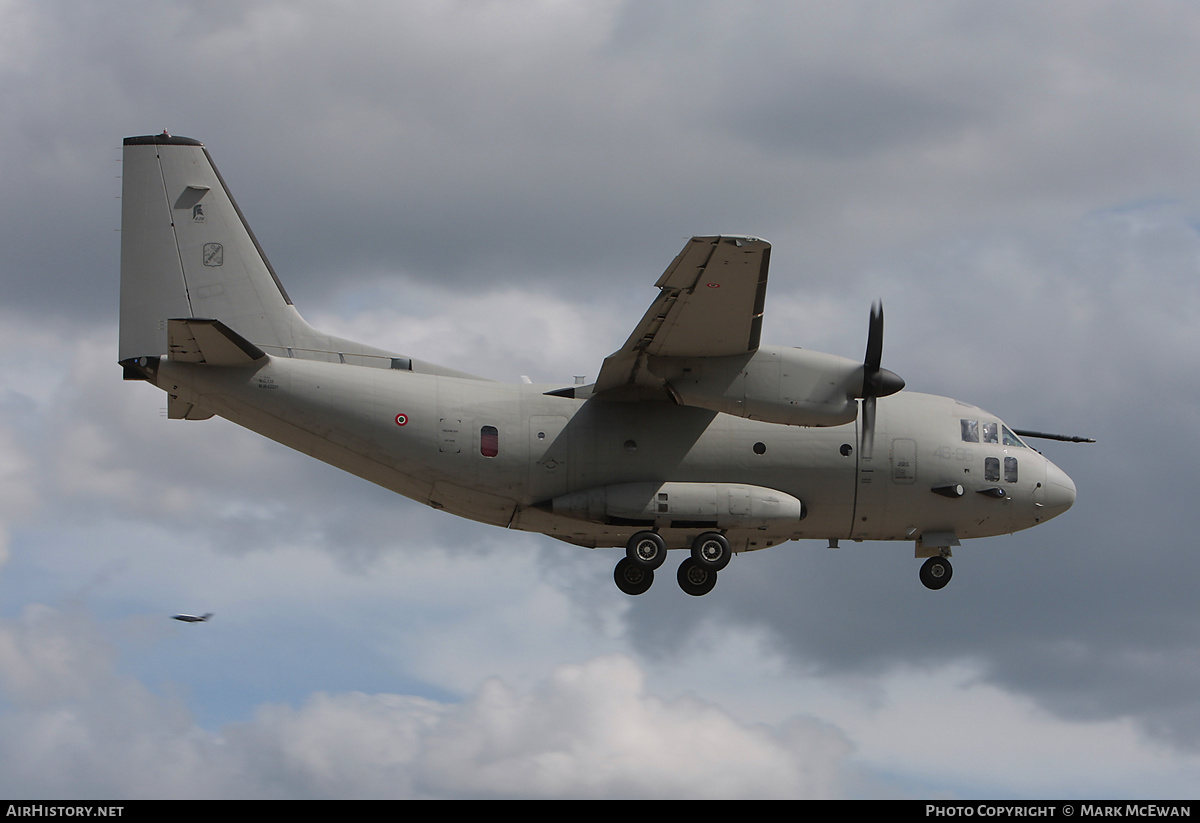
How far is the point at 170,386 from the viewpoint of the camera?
27938mm

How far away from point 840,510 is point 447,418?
8.59 metres

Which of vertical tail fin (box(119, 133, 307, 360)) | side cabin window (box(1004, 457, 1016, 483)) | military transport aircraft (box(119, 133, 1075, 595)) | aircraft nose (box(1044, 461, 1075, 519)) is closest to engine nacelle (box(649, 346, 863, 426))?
military transport aircraft (box(119, 133, 1075, 595))

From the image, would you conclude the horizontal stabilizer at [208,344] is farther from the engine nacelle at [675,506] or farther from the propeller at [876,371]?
the propeller at [876,371]

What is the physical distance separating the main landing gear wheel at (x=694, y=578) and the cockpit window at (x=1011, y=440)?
7394 millimetres

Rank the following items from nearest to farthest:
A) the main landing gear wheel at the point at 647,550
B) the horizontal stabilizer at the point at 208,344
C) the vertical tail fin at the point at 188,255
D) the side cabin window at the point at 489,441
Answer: the horizontal stabilizer at the point at 208,344
the side cabin window at the point at 489,441
the main landing gear wheel at the point at 647,550
the vertical tail fin at the point at 188,255

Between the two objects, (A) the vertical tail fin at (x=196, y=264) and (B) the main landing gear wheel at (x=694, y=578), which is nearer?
(B) the main landing gear wheel at (x=694, y=578)

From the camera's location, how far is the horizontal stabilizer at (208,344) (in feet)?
87.2

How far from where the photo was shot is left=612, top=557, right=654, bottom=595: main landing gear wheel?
29.4 metres

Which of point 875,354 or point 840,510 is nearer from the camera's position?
point 875,354

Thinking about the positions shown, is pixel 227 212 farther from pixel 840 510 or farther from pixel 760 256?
pixel 840 510

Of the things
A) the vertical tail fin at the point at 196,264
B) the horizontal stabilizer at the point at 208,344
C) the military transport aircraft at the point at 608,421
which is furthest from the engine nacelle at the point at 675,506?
the horizontal stabilizer at the point at 208,344

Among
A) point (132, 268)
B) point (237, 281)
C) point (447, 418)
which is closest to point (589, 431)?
point (447, 418)

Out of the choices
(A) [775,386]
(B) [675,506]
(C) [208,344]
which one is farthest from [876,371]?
(C) [208,344]

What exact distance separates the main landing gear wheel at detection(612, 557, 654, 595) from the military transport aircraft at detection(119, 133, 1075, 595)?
5 cm
